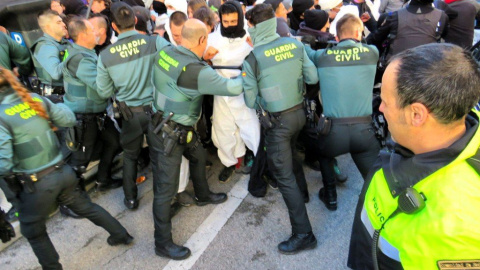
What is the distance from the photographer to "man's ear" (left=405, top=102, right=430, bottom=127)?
111cm

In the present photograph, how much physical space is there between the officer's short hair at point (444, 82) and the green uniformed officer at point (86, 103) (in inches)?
116

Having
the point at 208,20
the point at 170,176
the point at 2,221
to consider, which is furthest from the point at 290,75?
the point at 2,221

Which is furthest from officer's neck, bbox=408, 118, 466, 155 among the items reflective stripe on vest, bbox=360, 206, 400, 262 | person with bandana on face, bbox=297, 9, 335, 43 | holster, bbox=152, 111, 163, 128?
person with bandana on face, bbox=297, 9, 335, 43

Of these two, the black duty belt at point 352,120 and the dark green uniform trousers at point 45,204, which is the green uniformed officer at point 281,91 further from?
the dark green uniform trousers at point 45,204

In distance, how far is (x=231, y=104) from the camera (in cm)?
354

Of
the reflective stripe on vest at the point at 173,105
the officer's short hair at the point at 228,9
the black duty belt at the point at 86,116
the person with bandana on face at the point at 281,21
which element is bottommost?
the black duty belt at the point at 86,116

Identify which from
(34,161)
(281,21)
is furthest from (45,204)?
(281,21)

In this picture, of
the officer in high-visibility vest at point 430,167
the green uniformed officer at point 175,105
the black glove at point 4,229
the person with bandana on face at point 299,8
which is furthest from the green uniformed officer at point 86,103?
the person with bandana on face at point 299,8

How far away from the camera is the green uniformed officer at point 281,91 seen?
9.41ft

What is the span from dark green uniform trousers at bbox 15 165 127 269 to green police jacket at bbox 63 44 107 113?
3.45 feet

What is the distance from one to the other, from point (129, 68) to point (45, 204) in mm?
1363

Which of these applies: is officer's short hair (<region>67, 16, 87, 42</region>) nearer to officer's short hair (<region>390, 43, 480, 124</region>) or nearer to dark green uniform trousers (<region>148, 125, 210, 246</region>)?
dark green uniform trousers (<region>148, 125, 210, 246</region>)

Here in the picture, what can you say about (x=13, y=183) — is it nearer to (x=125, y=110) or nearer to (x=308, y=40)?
(x=125, y=110)

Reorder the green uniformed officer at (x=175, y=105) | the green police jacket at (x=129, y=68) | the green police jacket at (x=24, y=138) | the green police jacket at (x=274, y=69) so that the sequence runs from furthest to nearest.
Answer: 1. the green police jacket at (x=129, y=68)
2. the green police jacket at (x=274, y=69)
3. the green uniformed officer at (x=175, y=105)
4. the green police jacket at (x=24, y=138)
